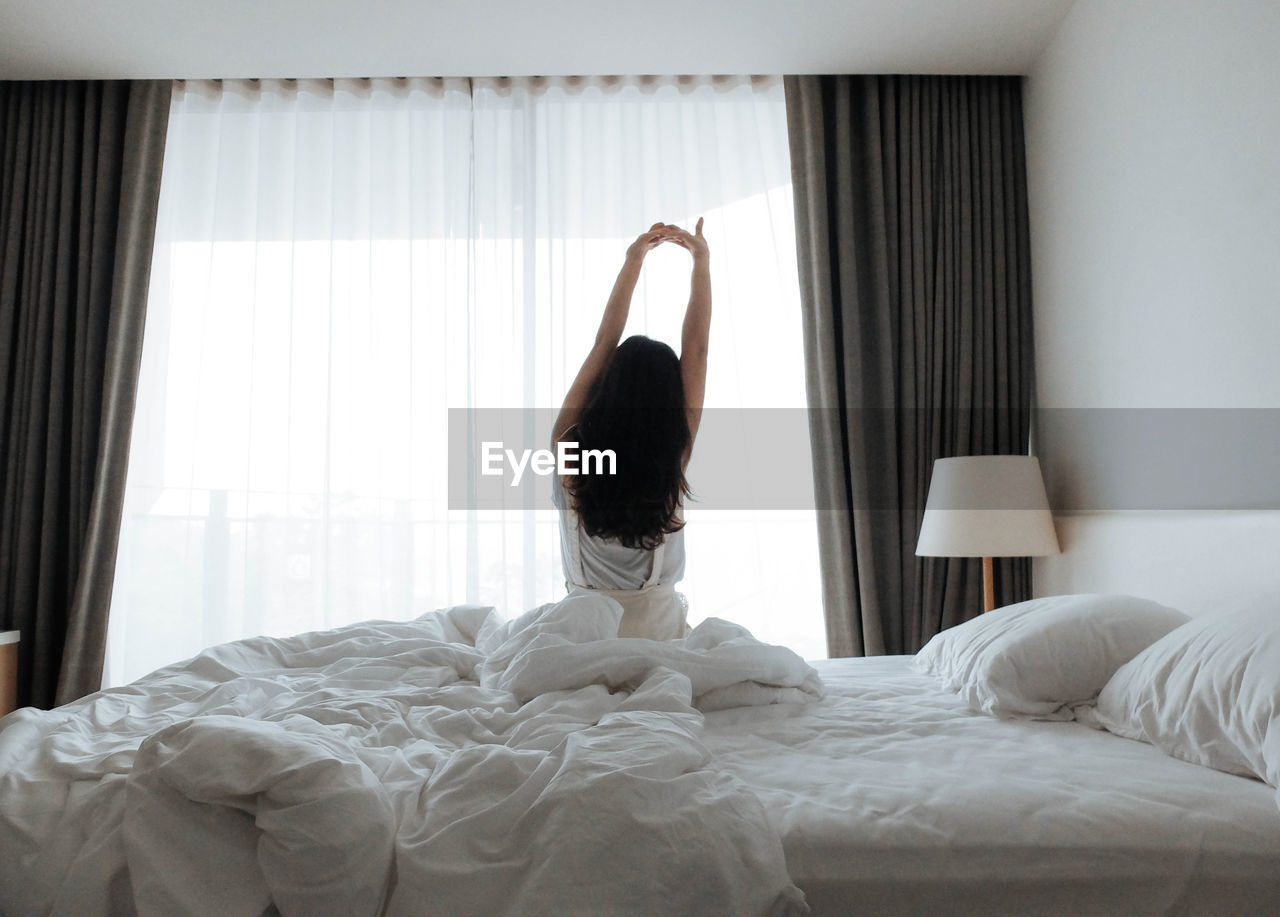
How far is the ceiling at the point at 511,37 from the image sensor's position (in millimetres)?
2893

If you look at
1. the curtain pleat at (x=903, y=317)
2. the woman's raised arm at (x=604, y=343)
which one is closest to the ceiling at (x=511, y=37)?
the curtain pleat at (x=903, y=317)

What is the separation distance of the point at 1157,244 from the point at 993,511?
2.90ft

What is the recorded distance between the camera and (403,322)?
135 inches

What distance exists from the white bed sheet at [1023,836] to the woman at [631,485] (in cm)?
65

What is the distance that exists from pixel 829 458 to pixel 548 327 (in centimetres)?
118

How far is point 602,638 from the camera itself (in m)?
1.67

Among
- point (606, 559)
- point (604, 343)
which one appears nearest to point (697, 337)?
point (604, 343)

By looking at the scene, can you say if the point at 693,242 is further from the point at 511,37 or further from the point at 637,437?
the point at 511,37

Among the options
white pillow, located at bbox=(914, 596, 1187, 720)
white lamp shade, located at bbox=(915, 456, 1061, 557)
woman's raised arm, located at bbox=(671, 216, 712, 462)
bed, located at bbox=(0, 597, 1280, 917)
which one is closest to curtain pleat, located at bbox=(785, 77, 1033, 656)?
white lamp shade, located at bbox=(915, 456, 1061, 557)

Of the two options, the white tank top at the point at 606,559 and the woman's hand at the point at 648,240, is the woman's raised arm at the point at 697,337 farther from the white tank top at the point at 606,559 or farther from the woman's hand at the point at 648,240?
the white tank top at the point at 606,559

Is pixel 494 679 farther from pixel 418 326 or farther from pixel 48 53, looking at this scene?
pixel 48 53

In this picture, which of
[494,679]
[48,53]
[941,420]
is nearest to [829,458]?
[941,420]

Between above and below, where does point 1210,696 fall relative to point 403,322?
below

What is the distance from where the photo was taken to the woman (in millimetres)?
1834
